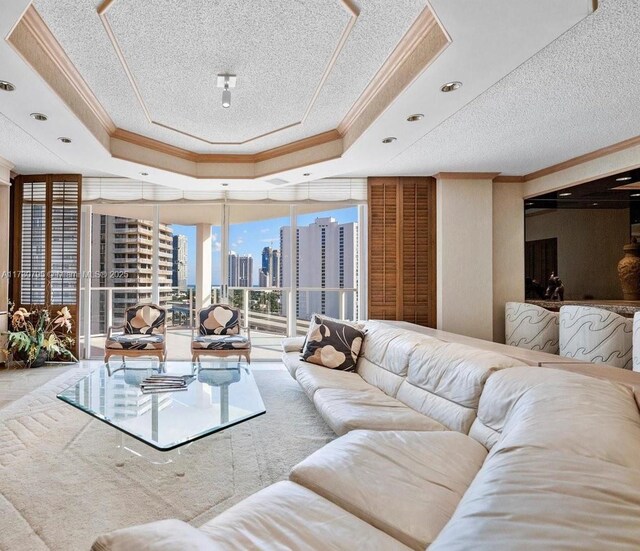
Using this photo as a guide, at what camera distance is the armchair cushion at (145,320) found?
4.87 metres

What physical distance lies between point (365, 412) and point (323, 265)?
3.65m

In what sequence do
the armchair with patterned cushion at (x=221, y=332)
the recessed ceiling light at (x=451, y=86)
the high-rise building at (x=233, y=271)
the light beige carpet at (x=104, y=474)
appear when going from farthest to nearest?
the high-rise building at (x=233, y=271), the armchair with patterned cushion at (x=221, y=332), the recessed ceiling light at (x=451, y=86), the light beige carpet at (x=104, y=474)

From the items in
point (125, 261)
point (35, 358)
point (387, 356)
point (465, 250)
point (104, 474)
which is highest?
point (465, 250)

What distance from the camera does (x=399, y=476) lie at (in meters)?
1.52

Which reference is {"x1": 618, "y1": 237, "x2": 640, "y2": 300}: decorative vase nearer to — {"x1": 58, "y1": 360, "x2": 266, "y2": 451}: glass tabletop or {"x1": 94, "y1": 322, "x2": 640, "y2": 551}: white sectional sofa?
{"x1": 94, "y1": 322, "x2": 640, "y2": 551}: white sectional sofa

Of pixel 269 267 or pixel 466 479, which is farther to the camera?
pixel 269 267

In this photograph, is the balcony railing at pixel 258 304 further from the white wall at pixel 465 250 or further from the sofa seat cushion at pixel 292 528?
the sofa seat cushion at pixel 292 528

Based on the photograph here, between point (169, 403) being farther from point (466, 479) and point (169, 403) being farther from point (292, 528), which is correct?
point (466, 479)

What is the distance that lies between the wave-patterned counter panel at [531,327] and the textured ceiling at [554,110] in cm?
166

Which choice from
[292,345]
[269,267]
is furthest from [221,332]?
[269,267]

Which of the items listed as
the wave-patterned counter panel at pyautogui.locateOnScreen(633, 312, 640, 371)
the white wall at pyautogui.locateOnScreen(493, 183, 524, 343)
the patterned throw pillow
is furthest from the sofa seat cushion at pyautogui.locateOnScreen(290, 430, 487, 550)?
the white wall at pyautogui.locateOnScreen(493, 183, 524, 343)

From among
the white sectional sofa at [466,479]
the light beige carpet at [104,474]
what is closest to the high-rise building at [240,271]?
the light beige carpet at [104,474]

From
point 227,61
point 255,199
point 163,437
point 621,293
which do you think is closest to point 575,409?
point 163,437

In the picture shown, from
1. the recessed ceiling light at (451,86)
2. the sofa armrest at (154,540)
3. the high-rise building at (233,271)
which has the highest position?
the recessed ceiling light at (451,86)
